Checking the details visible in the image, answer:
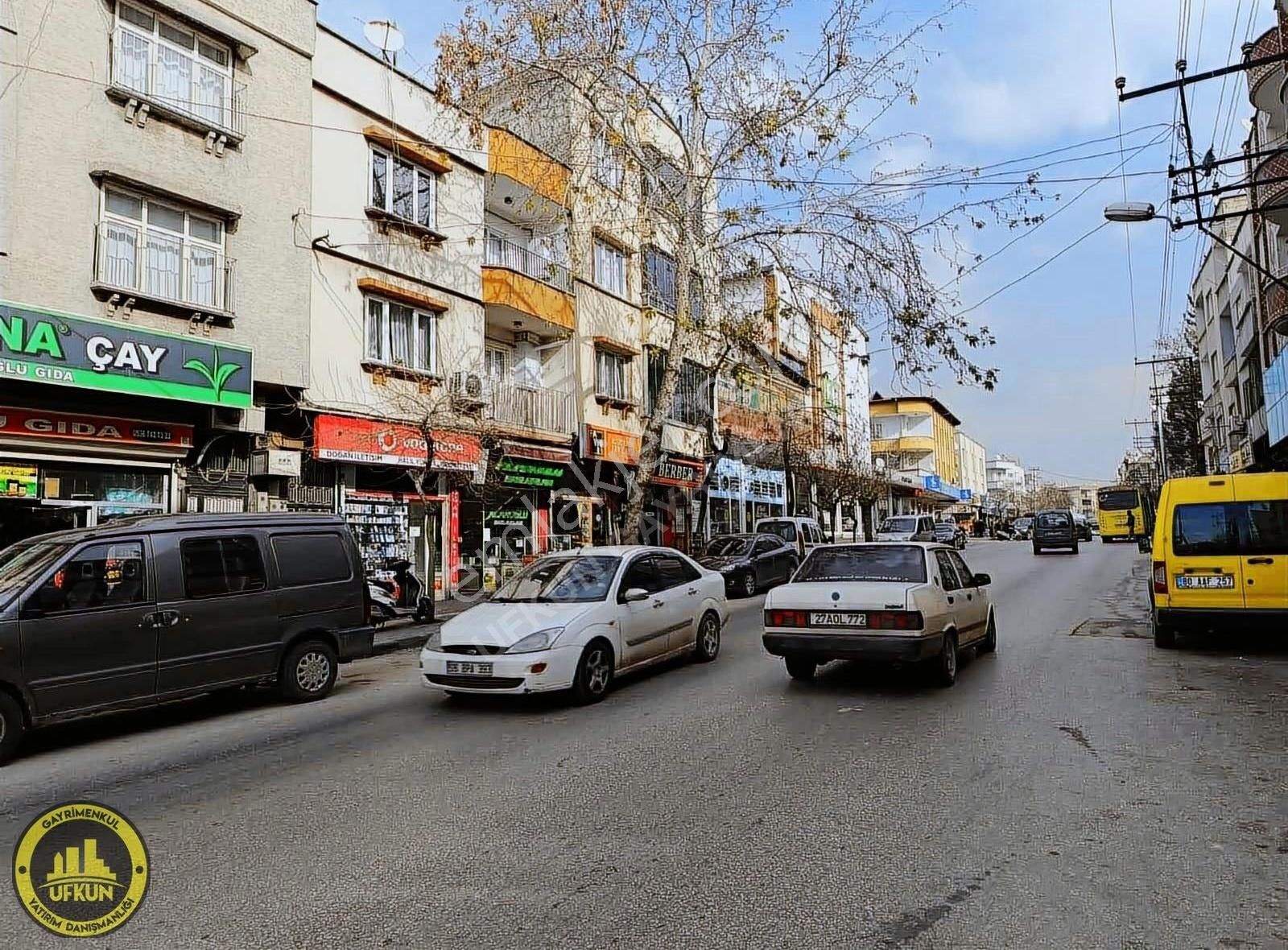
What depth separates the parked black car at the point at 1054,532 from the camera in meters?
38.0

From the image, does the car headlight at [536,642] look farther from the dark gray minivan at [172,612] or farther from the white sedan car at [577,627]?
the dark gray minivan at [172,612]

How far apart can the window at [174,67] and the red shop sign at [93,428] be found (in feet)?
16.2

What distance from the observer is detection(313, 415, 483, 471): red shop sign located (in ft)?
51.9

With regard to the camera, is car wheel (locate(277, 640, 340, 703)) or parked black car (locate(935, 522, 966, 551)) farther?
parked black car (locate(935, 522, 966, 551))

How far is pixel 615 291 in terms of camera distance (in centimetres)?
2552

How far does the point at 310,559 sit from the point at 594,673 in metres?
3.28

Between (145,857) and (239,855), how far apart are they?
510mm

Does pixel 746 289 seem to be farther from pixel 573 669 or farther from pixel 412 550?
pixel 573 669

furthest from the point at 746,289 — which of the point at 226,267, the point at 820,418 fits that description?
the point at 820,418

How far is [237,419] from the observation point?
14398 mm

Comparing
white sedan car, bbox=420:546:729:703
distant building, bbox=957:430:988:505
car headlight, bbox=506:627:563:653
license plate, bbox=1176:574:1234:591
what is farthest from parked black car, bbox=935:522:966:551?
distant building, bbox=957:430:988:505

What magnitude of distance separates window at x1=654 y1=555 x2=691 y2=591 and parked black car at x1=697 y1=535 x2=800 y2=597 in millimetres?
9849

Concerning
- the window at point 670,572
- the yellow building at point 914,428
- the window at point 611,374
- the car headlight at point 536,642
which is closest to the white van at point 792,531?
the window at point 611,374

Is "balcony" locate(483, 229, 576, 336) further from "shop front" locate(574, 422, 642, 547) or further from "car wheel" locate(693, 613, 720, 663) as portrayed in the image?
"car wheel" locate(693, 613, 720, 663)
